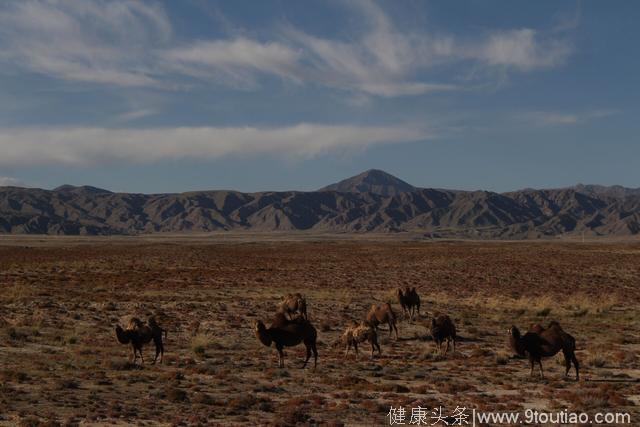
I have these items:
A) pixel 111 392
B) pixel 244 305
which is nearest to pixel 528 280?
pixel 244 305

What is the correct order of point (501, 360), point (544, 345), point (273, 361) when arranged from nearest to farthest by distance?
point (544, 345) < point (273, 361) < point (501, 360)

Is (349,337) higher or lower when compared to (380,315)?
lower

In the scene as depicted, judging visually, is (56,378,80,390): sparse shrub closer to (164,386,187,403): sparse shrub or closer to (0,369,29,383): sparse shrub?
(0,369,29,383): sparse shrub

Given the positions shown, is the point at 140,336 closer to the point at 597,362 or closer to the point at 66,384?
the point at 66,384

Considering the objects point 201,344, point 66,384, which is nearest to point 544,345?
point 201,344

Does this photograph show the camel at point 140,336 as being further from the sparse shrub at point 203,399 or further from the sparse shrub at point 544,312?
the sparse shrub at point 544,312

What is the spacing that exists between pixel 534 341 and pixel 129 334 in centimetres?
1113

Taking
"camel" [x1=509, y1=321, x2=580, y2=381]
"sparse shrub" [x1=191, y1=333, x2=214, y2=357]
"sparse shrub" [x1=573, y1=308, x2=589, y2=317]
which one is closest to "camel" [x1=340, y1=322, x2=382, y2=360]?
"sparse shrub" [x1=191, y1=333, x2=214, y2=357]

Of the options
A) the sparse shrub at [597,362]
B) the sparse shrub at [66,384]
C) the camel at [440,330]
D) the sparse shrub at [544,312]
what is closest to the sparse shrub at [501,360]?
the camel at [440,330]

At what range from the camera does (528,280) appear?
47.9 meters

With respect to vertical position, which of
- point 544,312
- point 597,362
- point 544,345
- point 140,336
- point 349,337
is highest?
point 544,345

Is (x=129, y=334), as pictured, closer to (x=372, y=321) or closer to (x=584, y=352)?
(x=372, y=321)

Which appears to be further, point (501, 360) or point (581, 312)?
point (581, 312)

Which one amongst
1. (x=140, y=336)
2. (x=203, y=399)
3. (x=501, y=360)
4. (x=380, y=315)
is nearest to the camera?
(x=203, y=399)
